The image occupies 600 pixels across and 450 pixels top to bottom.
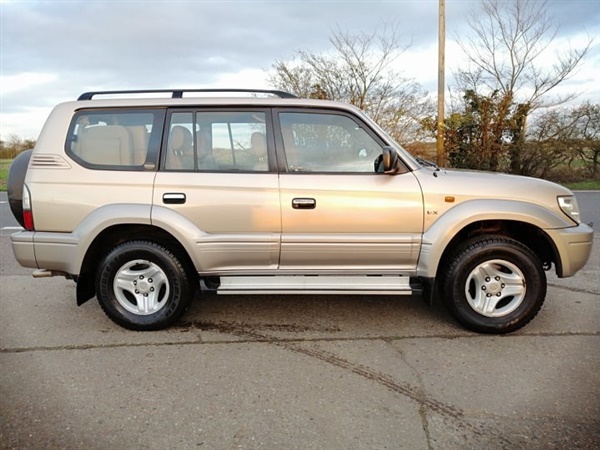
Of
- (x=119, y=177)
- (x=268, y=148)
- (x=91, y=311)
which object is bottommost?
(x=91, y=311)

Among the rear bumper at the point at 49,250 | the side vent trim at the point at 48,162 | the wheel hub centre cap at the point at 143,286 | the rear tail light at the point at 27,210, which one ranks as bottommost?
the wheel hub centre cap at the point at 143,286

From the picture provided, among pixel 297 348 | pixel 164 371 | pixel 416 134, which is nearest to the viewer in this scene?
pixel 164 371

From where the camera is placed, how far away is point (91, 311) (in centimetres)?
418

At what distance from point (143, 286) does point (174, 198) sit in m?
0.81

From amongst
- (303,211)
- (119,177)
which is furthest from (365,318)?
(119,177)

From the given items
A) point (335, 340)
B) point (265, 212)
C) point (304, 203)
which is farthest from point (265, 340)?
point (304, 203)

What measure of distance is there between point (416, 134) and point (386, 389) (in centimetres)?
1363

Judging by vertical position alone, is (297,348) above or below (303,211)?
below

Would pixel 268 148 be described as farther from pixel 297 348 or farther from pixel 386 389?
pixel 386 389

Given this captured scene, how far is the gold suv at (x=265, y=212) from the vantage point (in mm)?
3541

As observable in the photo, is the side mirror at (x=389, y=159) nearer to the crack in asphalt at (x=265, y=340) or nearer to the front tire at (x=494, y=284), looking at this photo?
the front tire at (x=494, y=284)

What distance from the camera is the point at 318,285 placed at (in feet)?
12.0

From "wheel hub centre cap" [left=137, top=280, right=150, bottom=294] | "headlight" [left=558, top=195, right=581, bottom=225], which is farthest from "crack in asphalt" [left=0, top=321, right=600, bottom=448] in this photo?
"headlight" [left=558, top=195, right=581, bottom=225]

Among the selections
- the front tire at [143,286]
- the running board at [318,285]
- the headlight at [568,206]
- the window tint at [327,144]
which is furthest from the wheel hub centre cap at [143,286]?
the headlight at [568,206]
